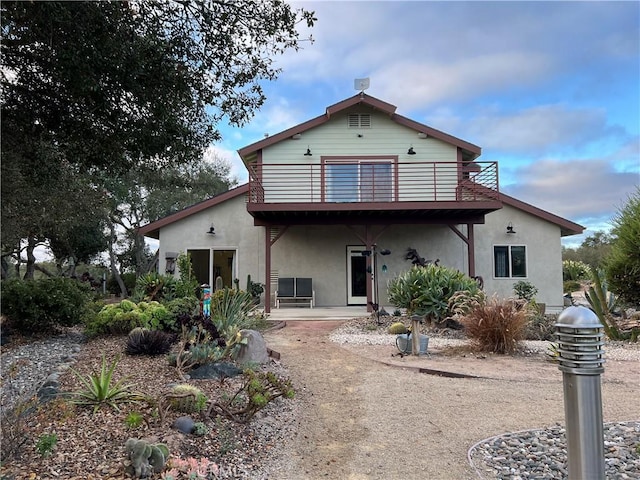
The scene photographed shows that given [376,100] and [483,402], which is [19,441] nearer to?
[483,402]

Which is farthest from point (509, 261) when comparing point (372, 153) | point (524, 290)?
point (372, 153)

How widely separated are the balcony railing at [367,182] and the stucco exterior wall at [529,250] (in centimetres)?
182

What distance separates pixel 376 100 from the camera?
1454 centimetres

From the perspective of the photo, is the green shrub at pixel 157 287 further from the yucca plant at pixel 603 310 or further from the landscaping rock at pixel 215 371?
the yucca plant at pixel 603 310

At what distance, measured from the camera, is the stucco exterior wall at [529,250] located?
1537 centimetres

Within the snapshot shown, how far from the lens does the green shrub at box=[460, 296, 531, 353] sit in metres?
7.19

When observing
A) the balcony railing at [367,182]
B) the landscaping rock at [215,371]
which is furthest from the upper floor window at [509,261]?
the landscaping rock at [215,371]

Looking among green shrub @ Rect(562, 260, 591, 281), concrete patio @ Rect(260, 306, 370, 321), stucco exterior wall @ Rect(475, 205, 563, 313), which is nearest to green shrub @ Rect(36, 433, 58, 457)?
concrete patio @ Rect(260, 306, 370, 321)

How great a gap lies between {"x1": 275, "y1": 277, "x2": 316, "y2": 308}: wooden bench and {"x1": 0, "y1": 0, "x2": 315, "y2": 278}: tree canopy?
342 inches

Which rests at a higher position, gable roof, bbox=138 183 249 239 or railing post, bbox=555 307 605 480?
gable roof, bbox=138 183 249 239

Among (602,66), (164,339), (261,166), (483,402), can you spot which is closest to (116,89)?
(164,339)

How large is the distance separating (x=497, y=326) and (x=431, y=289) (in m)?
2.25

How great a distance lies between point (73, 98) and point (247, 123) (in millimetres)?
2217

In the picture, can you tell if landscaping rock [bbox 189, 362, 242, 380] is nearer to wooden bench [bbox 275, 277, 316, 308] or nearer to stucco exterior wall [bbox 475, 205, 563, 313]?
wooden bench [bbox 275, 277, 316, 308]
